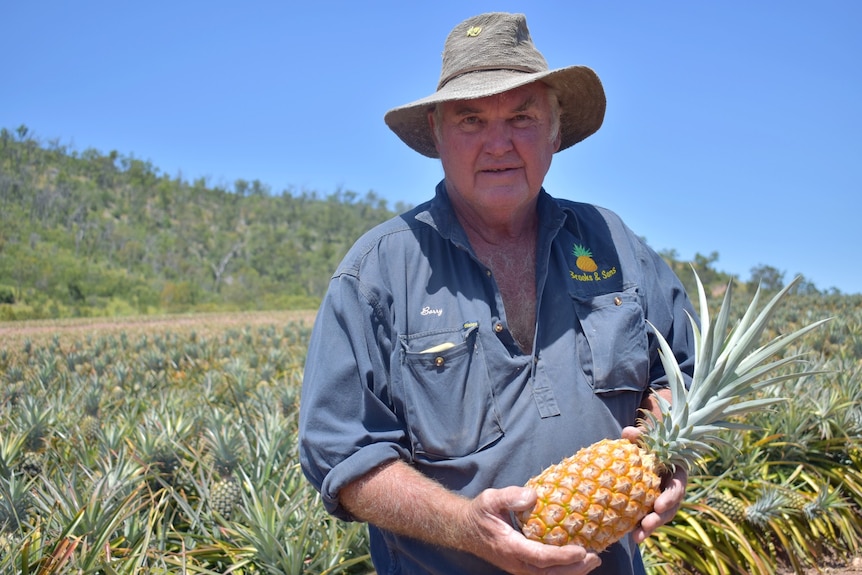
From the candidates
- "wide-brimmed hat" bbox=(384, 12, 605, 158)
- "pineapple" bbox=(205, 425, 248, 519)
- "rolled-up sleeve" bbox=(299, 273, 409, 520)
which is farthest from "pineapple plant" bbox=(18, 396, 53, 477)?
"wide-brimmed hat" bbox=(384, 12, 605, 158)

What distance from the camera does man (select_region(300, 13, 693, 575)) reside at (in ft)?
7.26

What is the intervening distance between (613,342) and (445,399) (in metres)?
0.65

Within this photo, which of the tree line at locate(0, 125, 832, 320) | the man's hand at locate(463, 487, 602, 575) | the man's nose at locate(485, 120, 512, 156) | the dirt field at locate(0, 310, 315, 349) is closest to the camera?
the man's hand at locate(463, 487, 602, 575)

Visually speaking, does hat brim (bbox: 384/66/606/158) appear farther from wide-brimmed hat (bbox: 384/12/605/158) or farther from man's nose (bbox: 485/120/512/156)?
man's nose (bbox: 485/120/512/156)

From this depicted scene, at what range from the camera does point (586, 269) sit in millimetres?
2723

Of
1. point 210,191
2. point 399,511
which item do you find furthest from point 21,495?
point 210,191

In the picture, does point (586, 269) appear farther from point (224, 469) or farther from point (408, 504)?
point (224, 469)

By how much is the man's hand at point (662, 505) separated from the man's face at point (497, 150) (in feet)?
3.12

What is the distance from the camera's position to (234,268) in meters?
85.8

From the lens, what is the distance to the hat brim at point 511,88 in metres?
2.55

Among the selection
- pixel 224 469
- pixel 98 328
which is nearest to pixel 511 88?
pixel 224 469

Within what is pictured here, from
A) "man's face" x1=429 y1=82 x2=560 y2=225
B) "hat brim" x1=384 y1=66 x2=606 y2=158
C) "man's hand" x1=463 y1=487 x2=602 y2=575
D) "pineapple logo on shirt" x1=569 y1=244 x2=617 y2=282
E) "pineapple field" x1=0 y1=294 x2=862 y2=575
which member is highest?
"hat brim" x1=384 y1=66 x2=606 y2=158

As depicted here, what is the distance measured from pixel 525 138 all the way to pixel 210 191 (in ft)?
374

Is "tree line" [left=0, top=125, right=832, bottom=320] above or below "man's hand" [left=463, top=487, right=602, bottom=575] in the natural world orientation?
above
